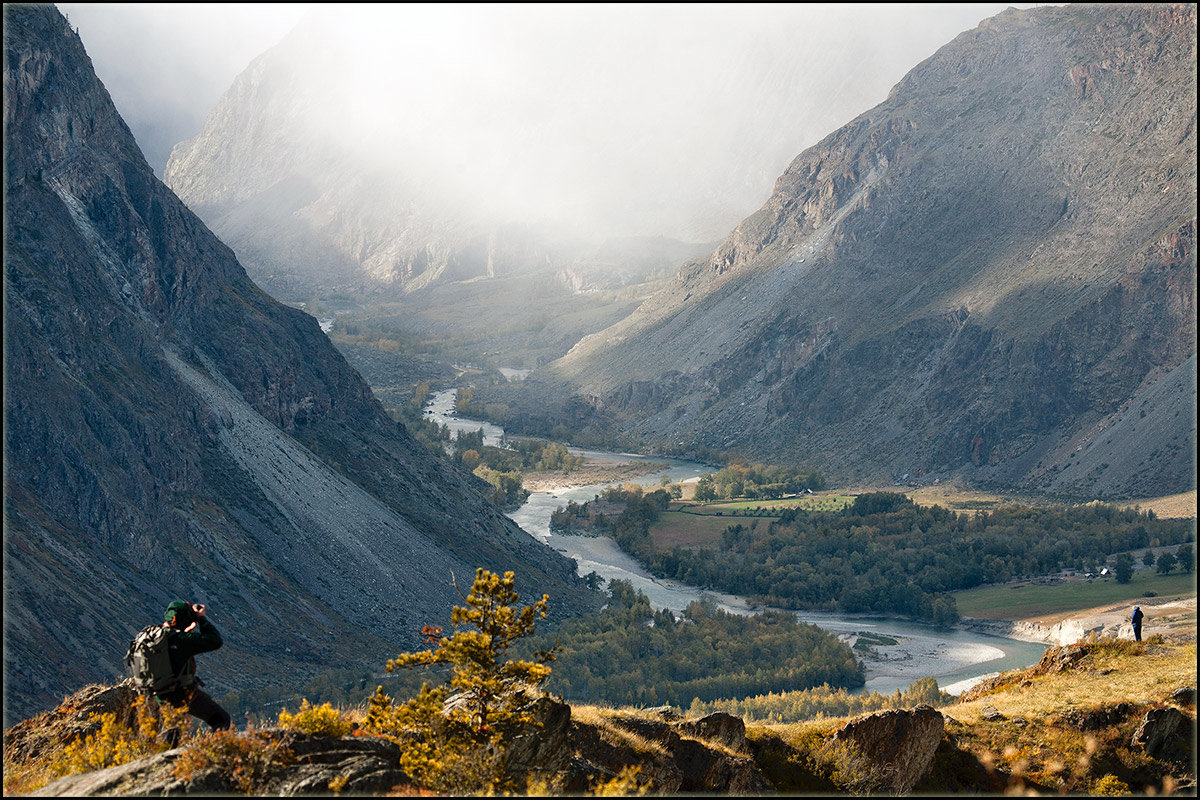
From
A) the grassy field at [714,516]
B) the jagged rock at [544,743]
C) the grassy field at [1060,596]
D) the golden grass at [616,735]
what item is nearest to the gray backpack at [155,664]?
the jagged rock at [544,743]

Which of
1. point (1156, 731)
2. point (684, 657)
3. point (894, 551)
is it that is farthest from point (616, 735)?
point (894, 551)

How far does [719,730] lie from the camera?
20.7m

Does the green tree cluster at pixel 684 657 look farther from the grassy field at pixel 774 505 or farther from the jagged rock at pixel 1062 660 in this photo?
the grassy field at pixel 774 505

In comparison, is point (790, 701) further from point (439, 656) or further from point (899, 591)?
point (439, 656)

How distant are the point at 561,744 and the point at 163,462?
50721 millimetres

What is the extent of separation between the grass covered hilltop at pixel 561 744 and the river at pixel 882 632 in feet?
150

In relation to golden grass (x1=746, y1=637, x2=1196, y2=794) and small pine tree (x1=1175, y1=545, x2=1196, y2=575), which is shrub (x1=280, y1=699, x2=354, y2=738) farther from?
small pine tree (x1=1175, y1=545, x2=1196, y2=575)

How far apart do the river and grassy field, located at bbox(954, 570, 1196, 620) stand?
4751mm

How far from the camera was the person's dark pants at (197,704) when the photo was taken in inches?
611

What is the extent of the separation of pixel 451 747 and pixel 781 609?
86824 millimetres

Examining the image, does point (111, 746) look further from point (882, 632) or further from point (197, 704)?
point (882, 632)

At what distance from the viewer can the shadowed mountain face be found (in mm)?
50688

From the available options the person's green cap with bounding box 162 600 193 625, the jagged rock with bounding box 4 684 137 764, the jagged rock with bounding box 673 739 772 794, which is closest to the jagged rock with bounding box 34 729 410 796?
the person's green cap with bounding box 162 600 193 625

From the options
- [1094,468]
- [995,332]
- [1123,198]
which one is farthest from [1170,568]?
[1123,198]
